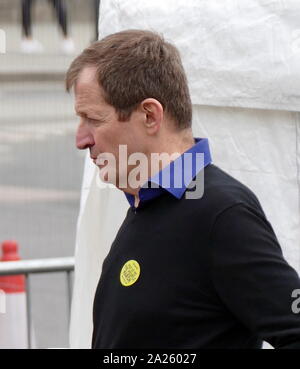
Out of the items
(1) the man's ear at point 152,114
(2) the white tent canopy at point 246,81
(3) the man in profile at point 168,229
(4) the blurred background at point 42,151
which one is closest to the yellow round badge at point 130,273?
(3) the man in profile at point 168,229

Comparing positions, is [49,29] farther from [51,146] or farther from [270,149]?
[270,149]

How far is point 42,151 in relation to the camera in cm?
1248

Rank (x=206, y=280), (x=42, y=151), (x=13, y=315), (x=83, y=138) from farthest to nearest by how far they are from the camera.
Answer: (x=42, y=151) < (x=13, y=315) < (x=83, y=138) < (x=206, y=280)

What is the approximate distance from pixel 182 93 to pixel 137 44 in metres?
0.14

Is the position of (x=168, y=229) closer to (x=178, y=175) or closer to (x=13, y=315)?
(x=178, y=175)

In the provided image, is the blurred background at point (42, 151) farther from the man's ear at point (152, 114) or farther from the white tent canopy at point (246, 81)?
the man's ear at point (152, 114)

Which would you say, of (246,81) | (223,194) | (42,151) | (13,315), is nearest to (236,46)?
(246,81)

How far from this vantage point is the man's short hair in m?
2.00

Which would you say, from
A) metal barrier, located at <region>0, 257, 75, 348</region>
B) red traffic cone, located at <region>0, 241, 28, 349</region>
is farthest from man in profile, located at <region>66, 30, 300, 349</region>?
red traffic cone, located at <region>0, 241, 28, 349</region>

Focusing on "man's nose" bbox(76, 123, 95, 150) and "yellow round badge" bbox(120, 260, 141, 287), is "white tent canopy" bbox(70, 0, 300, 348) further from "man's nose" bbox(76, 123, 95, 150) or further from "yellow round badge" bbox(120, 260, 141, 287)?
"yellow round badge" bbox(120, 260, 141, 287)

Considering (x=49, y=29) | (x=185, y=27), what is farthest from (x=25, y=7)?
(x=185, y=27)

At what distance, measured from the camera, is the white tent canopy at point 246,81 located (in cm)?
288

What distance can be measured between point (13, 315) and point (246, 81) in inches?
90.2
